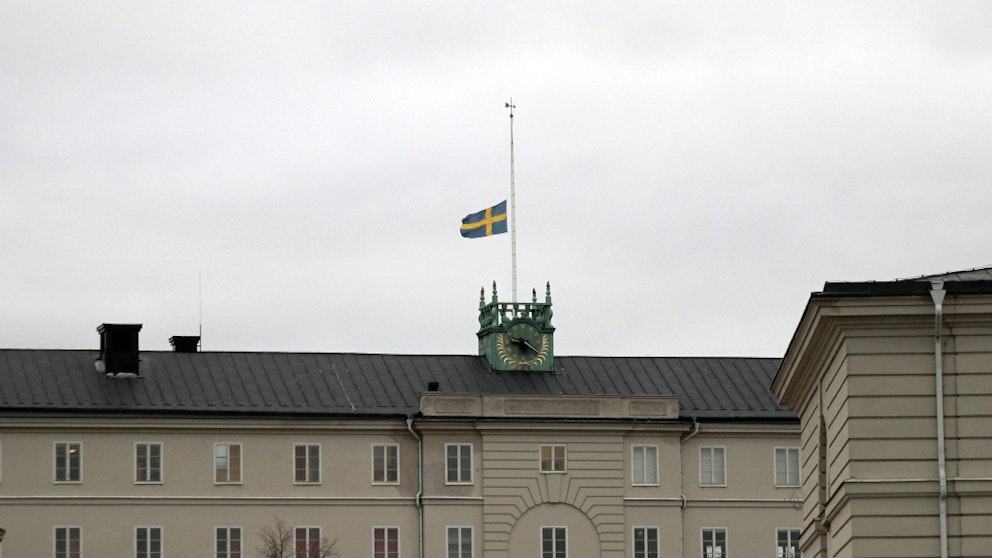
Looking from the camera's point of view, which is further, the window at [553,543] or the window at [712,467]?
the window at [712,467]

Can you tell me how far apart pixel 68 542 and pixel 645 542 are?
2343 centimetres

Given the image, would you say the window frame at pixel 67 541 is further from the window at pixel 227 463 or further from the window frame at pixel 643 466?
the window frame at pixel 643 466

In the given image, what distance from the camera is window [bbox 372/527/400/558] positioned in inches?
4341

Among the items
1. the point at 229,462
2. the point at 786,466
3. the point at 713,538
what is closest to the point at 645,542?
the point at 713,538

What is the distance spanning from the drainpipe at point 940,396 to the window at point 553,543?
59.6 m

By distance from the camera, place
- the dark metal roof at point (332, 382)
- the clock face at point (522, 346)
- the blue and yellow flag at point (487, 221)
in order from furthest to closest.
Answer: the blue and yellow flag at point (487, 221) → the clock face at point (522, 346) → the dark metal roof at point (332, 382)

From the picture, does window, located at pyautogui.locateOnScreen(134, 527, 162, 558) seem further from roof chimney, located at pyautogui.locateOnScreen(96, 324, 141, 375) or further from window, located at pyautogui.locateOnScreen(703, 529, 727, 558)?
window, located at pyautogui.locateOnScreen(703, 529, 727, 558)

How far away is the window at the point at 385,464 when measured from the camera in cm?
11131

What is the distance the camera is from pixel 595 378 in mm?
117438

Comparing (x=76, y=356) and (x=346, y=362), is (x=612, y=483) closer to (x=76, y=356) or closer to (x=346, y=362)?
(x=346, y=362)

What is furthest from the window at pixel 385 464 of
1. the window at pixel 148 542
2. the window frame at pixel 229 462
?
the window at pixel 148 542

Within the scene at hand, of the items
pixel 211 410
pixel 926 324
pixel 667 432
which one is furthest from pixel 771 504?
pixel 926 324

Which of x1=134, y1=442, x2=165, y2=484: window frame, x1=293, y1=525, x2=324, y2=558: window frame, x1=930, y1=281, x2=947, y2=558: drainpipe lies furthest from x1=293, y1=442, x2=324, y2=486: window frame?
x1=930, y1=281, x2=947, y2=558: drainpipe

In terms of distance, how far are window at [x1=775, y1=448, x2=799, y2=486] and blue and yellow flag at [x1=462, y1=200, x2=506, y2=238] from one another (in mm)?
18927
